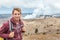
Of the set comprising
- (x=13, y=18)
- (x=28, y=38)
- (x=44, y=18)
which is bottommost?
(x=28, y=38)

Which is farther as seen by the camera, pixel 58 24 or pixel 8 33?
pixel 58 24

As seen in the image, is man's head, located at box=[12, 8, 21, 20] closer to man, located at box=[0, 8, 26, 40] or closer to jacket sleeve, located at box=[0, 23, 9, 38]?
man, located at box=[0, 8, 26, 40]

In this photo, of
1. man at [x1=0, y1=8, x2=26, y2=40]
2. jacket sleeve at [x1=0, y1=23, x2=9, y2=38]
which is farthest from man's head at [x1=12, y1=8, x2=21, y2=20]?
jacket sleeve at [x1=0, y1=23, x2=9, y2=38]

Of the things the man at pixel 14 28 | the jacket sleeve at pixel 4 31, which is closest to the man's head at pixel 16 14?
the man at pixel 14 28

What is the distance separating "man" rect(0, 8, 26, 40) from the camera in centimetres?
242

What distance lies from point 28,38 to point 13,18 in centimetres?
268

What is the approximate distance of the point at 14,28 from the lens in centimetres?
247

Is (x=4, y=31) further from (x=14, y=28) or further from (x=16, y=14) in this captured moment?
(x=16, y=14)

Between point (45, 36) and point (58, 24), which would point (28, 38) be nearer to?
point (45, 36)

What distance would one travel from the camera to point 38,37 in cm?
518

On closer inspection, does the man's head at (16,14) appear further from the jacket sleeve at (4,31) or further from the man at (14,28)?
the jacket sleeve at (4,31)

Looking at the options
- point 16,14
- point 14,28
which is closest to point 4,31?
point 14,28

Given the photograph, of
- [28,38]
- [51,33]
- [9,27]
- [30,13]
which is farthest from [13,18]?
[51,33]

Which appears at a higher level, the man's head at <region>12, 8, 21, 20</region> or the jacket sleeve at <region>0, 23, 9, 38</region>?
the man's head at <region>12, 8, 21, 20</region>
